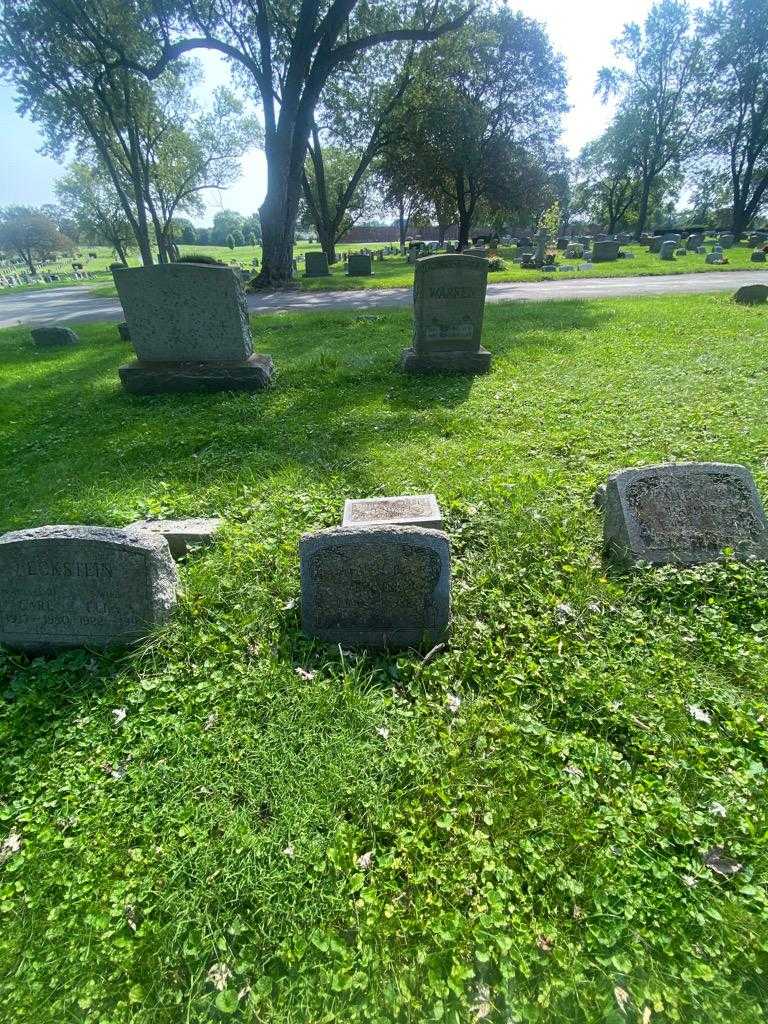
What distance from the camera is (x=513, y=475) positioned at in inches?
169

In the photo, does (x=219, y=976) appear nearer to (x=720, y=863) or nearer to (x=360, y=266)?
(x=720, y=863)

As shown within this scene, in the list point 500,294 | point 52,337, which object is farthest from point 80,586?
point 500,294

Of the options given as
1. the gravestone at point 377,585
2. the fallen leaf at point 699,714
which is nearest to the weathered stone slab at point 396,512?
the gravestone at point 377,585

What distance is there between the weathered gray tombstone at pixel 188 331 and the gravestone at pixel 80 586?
474 cm

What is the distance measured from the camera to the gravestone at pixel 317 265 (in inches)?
910

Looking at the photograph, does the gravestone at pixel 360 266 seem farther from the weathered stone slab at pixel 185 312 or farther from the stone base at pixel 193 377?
the stone base at pixel 193 377

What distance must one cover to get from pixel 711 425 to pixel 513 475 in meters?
2.41

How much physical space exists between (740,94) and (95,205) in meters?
54.6

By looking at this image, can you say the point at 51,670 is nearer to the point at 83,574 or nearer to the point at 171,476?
the point at 83,574

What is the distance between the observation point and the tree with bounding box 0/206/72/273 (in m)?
70.7

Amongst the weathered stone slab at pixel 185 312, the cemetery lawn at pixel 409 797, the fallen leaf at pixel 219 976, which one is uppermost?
the weathered stone slab at pixel 185 312

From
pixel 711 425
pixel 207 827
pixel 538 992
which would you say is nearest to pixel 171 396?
pixel 207 827

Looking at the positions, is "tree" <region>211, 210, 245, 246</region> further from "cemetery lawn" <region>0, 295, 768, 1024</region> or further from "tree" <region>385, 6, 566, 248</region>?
"cemetery lawn" <region>0, 295, 768, 1024</region>

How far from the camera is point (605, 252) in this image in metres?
25.3
